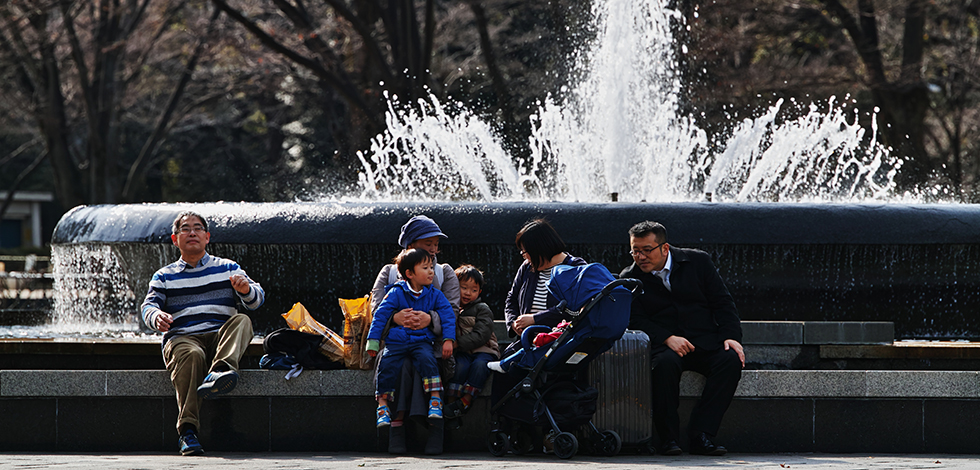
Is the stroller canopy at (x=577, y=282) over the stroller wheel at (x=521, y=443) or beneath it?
over

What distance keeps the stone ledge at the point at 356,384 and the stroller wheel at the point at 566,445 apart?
601mm

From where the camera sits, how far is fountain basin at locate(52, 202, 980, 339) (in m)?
7.72

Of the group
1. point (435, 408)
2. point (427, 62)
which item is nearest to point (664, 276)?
point (435, 408)

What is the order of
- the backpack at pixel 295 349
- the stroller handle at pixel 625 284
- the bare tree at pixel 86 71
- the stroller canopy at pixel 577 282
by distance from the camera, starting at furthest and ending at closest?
the bare tree at pixel 86 71 < the backpack at pixel 295 349 < the stroller canopy at pixel 577 282 < the stroller handle at pixel 625 284

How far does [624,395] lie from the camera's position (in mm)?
5836

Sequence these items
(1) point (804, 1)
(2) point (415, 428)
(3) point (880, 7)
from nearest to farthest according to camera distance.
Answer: (2) point (415, 428) → (3) point (880, 7) → (1) point (804, 1)

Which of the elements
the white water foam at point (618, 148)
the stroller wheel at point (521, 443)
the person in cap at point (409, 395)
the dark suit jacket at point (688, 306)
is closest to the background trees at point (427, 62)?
the white water foam at point (618, 148)

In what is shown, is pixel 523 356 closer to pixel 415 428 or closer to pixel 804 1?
pixel 415 428

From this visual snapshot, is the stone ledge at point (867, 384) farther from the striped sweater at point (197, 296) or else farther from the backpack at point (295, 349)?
the striped sweater at point (197, 296)

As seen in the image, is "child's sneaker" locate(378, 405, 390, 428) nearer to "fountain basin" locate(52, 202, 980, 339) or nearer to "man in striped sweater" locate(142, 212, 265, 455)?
"man in striped sweater" locate(142, 212, 265, 455)

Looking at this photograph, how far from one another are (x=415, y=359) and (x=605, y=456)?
1.08 metres

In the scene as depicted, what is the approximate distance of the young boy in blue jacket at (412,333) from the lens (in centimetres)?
587

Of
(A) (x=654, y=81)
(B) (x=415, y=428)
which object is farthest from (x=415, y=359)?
(A) (x=654, y=81)

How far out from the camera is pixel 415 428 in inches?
238
